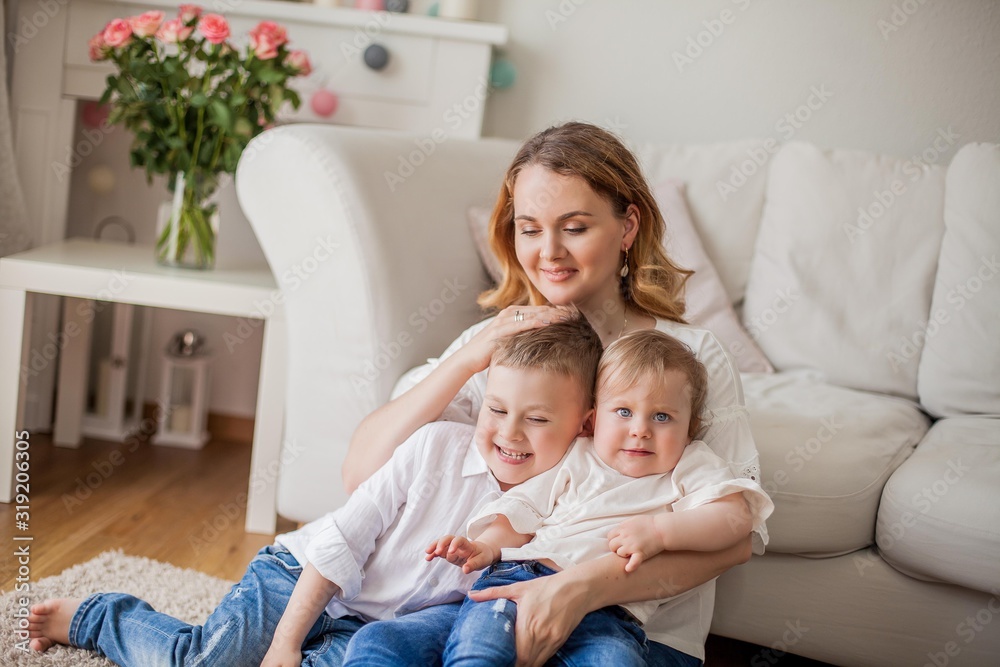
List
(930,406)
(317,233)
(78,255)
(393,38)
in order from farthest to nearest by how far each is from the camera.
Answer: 1. (393,38)
2. (78,255)
3. (930,406)
4. (317,233)

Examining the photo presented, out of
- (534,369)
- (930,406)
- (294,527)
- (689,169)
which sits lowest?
(294,527)

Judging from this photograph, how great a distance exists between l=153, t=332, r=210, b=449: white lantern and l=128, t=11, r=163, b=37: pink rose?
85cm

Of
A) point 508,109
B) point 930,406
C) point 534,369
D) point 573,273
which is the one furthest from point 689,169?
point 534,369

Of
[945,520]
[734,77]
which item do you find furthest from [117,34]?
[945,520]

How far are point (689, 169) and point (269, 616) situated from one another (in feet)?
4.81

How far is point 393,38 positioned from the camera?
2.43m

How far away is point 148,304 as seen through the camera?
2.02 metres

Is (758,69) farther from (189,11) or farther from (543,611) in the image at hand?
(543,611)

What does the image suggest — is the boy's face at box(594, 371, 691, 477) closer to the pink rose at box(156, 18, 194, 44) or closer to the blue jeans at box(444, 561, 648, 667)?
the blue jeans at box(444, 561, 648, 667)

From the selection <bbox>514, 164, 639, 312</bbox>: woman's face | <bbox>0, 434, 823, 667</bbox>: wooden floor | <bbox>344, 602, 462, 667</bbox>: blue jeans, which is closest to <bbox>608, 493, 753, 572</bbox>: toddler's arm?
<bbox>344, 602, 462, 667</bbox>: blue jeans

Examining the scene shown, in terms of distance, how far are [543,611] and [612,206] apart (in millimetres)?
616

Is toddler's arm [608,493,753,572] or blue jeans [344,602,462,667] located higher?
toddler's arm [608,493,753,572]

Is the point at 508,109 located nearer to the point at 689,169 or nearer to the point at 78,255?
the point at 689,169

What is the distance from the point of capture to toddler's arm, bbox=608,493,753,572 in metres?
1.20
